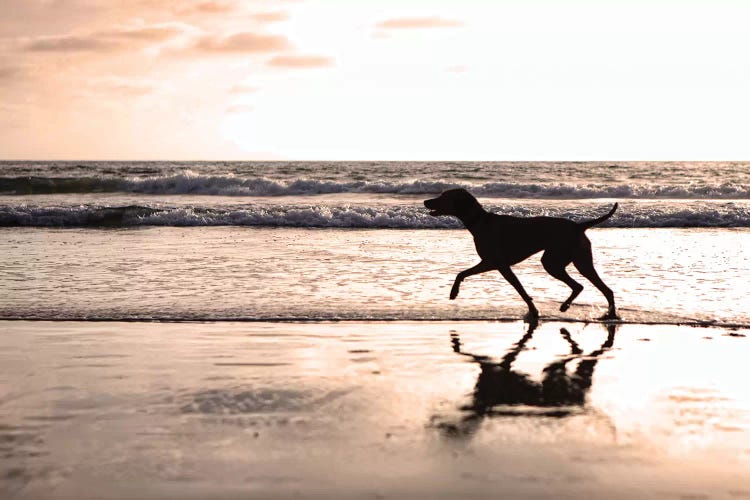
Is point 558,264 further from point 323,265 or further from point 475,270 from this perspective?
point 323,265

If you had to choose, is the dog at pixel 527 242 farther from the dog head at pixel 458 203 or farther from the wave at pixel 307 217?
the wave at pixel 307 217

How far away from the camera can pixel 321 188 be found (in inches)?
1270

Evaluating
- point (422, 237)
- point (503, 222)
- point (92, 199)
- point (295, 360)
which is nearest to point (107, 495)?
point (295, 360)

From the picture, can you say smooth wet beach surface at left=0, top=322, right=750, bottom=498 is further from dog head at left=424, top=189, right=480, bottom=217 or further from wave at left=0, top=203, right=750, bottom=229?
wave at left=0, top=203, right=750, bottom=229

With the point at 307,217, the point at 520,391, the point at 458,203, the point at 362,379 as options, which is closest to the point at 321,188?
the point at 307,217

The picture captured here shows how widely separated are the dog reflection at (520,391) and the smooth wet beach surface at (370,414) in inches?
0.7

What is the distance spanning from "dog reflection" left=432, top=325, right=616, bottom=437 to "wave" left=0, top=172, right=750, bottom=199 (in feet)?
80.6

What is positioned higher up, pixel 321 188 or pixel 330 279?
pixel 321 188

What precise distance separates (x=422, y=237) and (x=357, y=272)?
19.1 ft

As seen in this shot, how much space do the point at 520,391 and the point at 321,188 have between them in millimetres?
27947

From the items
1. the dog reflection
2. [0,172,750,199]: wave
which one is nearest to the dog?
the dog reflection

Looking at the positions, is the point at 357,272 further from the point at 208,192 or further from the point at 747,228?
the point at 208,192

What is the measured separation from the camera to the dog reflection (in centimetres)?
419

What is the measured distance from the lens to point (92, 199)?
2850cm
